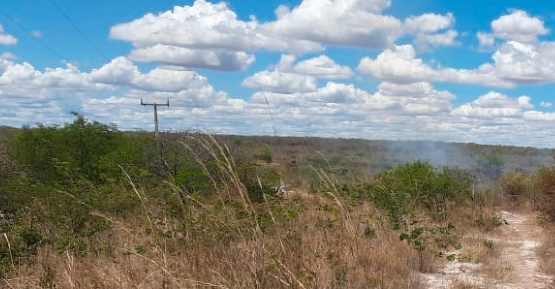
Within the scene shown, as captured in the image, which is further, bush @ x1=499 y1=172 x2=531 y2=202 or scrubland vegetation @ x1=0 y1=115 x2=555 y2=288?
bush @ x1=499 y1=172 x2=531 y2=202

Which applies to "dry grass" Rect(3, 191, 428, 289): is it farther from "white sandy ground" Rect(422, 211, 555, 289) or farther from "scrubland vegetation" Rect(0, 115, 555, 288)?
"white sandy ground" Rect(422, 211, 555, 289)

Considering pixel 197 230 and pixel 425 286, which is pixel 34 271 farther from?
Result: pixel 425 286

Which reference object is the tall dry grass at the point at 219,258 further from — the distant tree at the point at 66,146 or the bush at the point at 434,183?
the bush at the point at 434,183

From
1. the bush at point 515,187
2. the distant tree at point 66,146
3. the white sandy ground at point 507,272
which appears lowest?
the bush at point 515,187

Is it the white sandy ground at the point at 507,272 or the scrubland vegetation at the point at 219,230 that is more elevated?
the scrubland vegetation at the point at 219,230

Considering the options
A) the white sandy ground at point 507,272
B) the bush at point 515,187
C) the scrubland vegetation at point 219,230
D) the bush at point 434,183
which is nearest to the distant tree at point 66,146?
the scrubland vegetation at point 219,230

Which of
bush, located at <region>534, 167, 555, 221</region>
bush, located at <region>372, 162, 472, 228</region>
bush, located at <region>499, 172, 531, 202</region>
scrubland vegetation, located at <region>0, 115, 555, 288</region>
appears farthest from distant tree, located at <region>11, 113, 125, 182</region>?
bush, located at <region>499, 172, 531, 202</region>

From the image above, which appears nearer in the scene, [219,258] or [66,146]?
[219,258]

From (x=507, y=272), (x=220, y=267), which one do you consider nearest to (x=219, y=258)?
(x=220, y=267)

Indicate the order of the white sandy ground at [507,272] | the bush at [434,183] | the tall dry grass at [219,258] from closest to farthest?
the tall dry grass at [219,258], the white sandy ground at [507,272], the bush at [434,183]

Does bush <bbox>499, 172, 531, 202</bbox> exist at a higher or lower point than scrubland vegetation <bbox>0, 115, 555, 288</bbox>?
lower

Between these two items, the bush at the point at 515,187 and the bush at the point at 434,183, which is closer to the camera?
the bush at the point at 434,183

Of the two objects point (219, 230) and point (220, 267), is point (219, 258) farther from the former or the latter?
point (219, 230)

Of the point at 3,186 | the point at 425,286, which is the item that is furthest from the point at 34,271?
the point at 3,186
